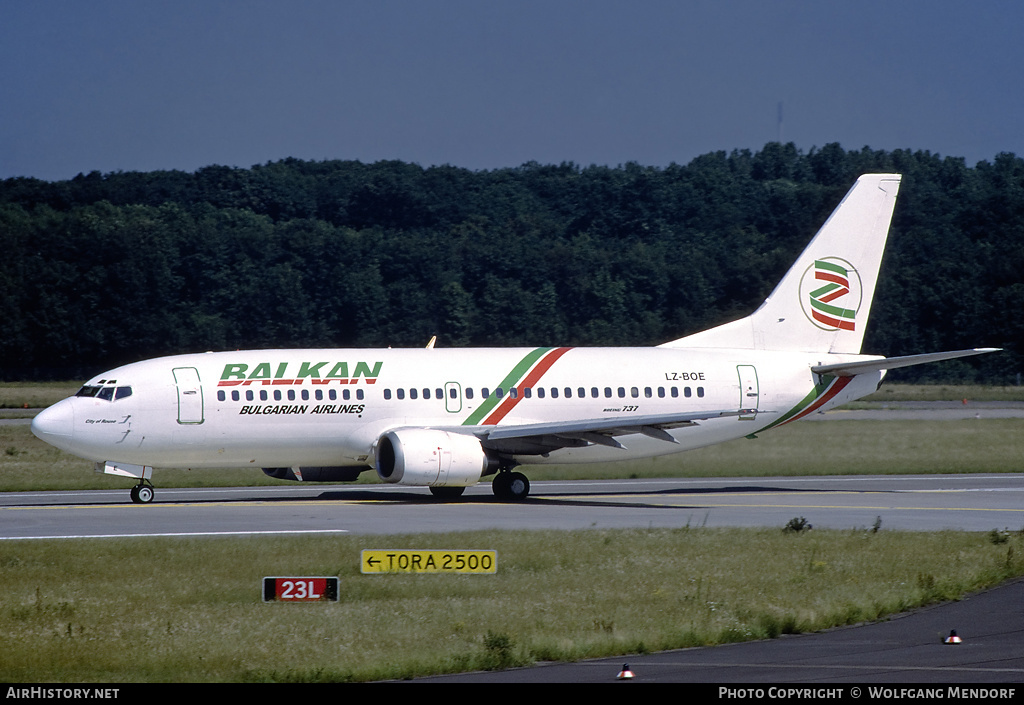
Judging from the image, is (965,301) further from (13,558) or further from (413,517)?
(13,558)

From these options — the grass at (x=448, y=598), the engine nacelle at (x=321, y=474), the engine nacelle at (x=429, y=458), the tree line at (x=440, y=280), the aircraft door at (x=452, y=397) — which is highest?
the tree line at (x=440, y=280)

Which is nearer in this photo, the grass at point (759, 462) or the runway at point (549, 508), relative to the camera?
the runway at point (549, 508)

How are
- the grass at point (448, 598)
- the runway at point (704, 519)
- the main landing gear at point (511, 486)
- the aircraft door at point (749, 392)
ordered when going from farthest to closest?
the aircraft door at point (749, 392), the main landing gear at point (511, 486), the grass at point (448, 598), the runway at point (704, 519)

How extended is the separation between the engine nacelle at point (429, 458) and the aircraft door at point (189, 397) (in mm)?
4467

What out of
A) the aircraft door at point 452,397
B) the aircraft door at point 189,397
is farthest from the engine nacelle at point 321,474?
the aircraft door at point 189,397

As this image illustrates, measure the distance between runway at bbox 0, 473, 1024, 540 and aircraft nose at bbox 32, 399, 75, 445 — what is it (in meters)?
1.72

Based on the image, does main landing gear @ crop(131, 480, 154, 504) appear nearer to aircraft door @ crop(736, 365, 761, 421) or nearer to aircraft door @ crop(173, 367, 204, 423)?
aircraft door @ crop(173, 367, 204, 423)

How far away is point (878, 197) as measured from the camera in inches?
1511

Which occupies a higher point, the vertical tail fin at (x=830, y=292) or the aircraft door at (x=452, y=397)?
the vertical tail fin at (x=830, y=292)

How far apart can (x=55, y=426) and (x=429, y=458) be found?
8.80 meters

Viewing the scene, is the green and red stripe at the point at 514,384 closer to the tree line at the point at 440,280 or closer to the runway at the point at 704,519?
the runway at the point at 704,519

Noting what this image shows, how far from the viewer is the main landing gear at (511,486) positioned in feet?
110

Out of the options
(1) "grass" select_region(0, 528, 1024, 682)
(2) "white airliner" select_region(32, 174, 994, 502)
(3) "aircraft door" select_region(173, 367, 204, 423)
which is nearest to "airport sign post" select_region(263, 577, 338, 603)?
(1) "grass" select_region(0, 528, 1024, 682)

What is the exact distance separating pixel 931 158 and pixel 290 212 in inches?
2651
